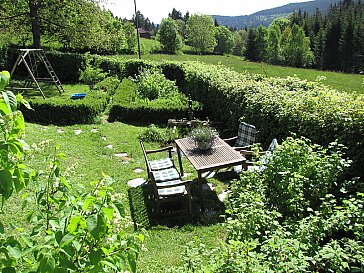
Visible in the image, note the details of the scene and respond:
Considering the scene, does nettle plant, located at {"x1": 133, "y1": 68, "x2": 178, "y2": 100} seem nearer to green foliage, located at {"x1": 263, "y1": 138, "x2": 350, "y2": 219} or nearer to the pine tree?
green foliage, located at {"x1": 263, "y1": 138, "x2": 350, "y2": 219}

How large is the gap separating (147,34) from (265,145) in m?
78.5

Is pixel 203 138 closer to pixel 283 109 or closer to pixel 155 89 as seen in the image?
pixel 283 109

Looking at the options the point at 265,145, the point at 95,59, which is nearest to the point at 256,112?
the point at 265,145

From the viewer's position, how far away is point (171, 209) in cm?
561

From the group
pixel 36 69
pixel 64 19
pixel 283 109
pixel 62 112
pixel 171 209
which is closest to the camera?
pixel 171 209

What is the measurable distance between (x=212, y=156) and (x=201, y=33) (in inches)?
2357

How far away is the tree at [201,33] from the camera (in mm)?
62031

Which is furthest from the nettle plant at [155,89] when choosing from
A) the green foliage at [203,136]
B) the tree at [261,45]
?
the tree at [261,45]

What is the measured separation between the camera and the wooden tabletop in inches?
213

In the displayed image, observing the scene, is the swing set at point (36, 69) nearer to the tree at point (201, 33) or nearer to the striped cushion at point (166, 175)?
the striped cushion at point (166, 175)

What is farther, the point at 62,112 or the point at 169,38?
the point at 169,38

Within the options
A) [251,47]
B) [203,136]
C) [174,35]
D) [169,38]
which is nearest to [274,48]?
[251,47]

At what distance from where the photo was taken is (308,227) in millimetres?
2723

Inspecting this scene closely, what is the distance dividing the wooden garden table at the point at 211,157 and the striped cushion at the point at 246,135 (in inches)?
28.3
